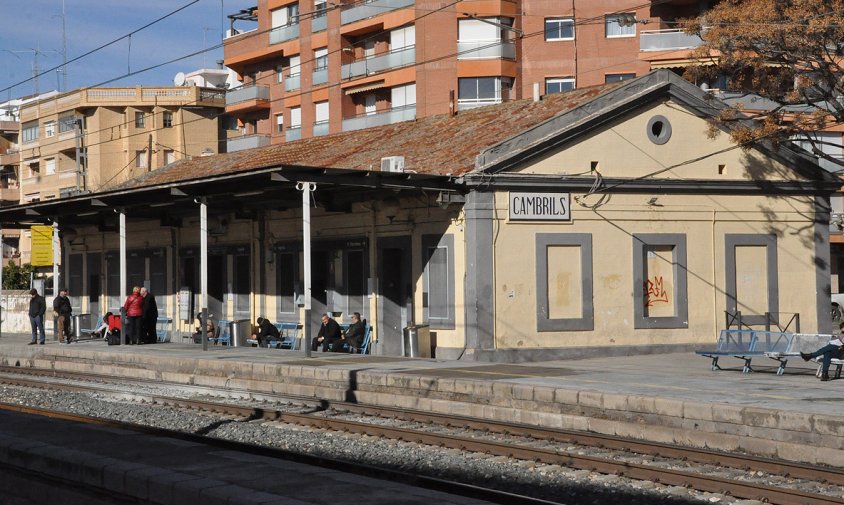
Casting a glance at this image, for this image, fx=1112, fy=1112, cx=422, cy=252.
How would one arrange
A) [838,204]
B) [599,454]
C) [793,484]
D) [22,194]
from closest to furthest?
[793,484] < [599,454] < [838,204] < [22,194]

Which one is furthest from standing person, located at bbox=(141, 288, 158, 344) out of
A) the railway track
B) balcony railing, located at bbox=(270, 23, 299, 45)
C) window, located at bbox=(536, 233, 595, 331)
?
balcony railing, located at bbox=(270, 23, 299, 45)

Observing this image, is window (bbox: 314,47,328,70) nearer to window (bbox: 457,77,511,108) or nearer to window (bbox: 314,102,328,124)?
window (bbox: 314,102,328,124)

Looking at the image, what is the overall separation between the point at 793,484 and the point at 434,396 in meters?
7.75

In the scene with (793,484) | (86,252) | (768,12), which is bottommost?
(793,484)

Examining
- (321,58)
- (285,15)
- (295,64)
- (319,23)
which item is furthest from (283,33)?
(321,58)

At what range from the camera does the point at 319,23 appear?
54.2 metres

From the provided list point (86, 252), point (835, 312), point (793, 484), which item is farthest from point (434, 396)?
point (835, 312)

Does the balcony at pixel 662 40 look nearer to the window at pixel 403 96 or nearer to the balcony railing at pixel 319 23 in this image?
the window at pixel 403 96

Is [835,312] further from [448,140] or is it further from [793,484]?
[793,484]

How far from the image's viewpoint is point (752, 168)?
25.9m

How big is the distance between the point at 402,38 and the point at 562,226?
27.9m

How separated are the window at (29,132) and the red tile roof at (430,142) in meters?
43.0

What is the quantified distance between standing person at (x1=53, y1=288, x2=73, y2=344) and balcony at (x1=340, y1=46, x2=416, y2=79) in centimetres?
2258

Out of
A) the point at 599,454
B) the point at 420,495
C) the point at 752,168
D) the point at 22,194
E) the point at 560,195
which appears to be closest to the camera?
the point at 420,495
